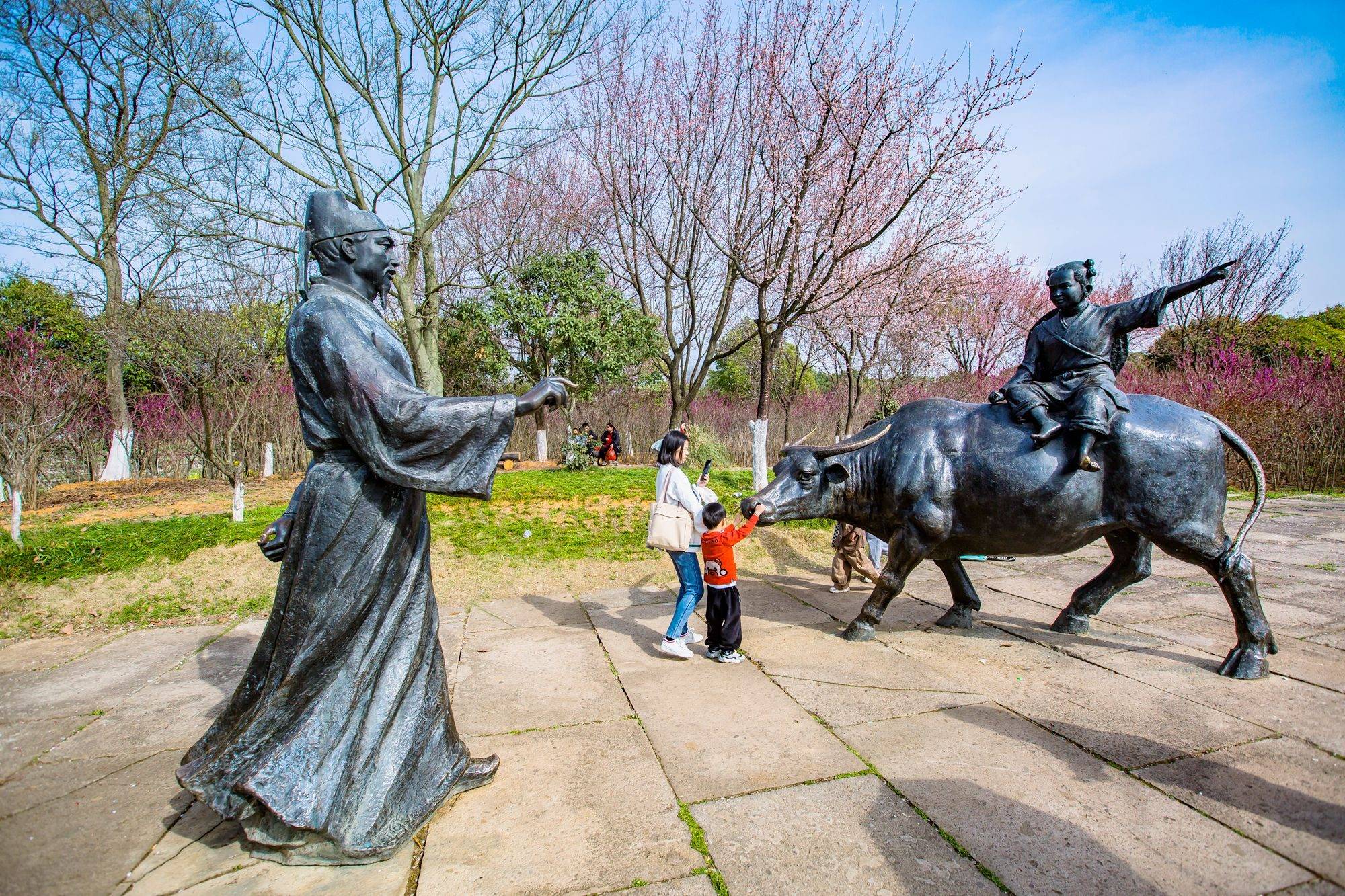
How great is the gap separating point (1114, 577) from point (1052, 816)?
9.55ft

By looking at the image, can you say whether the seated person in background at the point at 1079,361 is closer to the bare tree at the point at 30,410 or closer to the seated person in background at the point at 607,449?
the bare tree at the point at 30,410

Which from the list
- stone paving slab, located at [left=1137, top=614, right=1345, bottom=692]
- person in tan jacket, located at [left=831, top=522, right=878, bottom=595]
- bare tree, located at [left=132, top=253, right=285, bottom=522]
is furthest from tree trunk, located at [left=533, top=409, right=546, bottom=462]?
stone paving slab, located at [left=1137, top=614, right=1345, bottom=692]

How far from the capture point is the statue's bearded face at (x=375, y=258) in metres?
2.72

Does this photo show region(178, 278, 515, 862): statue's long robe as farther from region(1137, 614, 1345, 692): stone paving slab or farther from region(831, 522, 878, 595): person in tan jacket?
region(1137, 614, 1345, 692): stone paving slab

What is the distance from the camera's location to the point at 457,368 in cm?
1906

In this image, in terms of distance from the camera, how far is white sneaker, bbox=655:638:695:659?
4566mm

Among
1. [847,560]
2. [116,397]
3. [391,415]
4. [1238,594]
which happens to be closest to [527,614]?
[847,560]

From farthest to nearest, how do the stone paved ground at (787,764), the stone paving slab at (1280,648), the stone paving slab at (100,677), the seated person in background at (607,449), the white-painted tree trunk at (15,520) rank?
the seated person in background at (607,449)
the white-painted tree trunk at (15,520)
the stone paving slab at (1280,648)
the stone paving slab at (100,677)
the stone paved ground at (787,764)

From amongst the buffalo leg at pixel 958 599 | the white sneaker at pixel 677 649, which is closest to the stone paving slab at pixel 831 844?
the white sneaker at pixel 677 649

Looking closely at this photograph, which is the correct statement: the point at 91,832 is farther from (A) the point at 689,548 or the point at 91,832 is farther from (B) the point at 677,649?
(A) the point at 689,548

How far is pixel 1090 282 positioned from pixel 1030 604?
9.17 ft

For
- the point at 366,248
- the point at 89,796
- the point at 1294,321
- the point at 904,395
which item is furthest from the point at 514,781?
the point at 1294,321

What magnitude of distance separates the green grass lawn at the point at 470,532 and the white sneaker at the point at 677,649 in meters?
2.90

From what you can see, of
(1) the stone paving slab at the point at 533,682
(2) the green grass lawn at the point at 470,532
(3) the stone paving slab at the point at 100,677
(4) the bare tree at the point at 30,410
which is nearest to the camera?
(1) the stone paving slab at the point at 533,682
